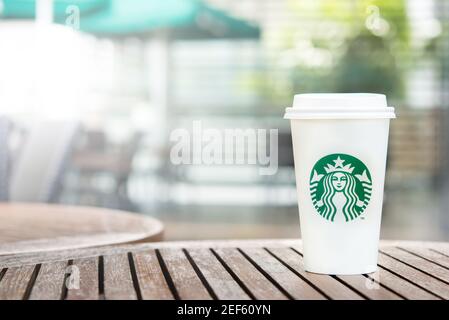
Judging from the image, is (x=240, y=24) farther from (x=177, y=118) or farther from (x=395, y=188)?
(x=395, y=188)

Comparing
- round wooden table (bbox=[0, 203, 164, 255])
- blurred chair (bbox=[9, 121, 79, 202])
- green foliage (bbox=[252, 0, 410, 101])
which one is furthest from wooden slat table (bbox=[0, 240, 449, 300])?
green foliage (bbox=[252, 0, 410, 101])

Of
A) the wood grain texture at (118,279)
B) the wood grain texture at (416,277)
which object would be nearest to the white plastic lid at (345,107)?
the wood grain texture at (416,277)

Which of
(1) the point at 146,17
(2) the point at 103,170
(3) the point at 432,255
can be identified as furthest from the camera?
(2) the point at 103,170

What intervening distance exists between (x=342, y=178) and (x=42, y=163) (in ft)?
6.06

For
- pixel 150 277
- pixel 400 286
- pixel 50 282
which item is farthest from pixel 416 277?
pixel 50 282

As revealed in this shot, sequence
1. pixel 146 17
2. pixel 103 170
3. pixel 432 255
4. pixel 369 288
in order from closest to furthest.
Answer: pixel 369 288 < pixel 432 255 < pixel 146 17 < pixel 103 170

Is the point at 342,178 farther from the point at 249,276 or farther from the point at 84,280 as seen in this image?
the point at 84,280

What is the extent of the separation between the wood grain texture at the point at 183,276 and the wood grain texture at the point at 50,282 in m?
0.12

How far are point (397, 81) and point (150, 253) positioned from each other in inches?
172

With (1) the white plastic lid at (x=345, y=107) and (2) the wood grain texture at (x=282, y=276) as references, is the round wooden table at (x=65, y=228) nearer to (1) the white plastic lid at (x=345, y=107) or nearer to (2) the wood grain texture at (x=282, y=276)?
(2) the wood grain texture at (x=282, y=276)

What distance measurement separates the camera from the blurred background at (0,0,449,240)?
521cm

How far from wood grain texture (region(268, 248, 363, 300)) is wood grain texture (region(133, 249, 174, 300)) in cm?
16

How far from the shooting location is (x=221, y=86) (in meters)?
5.34

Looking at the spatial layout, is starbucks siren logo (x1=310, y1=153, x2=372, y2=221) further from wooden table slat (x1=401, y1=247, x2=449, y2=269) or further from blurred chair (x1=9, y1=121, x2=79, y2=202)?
blurred chair (x1=9, y1=121, x2=79, y2=202)
